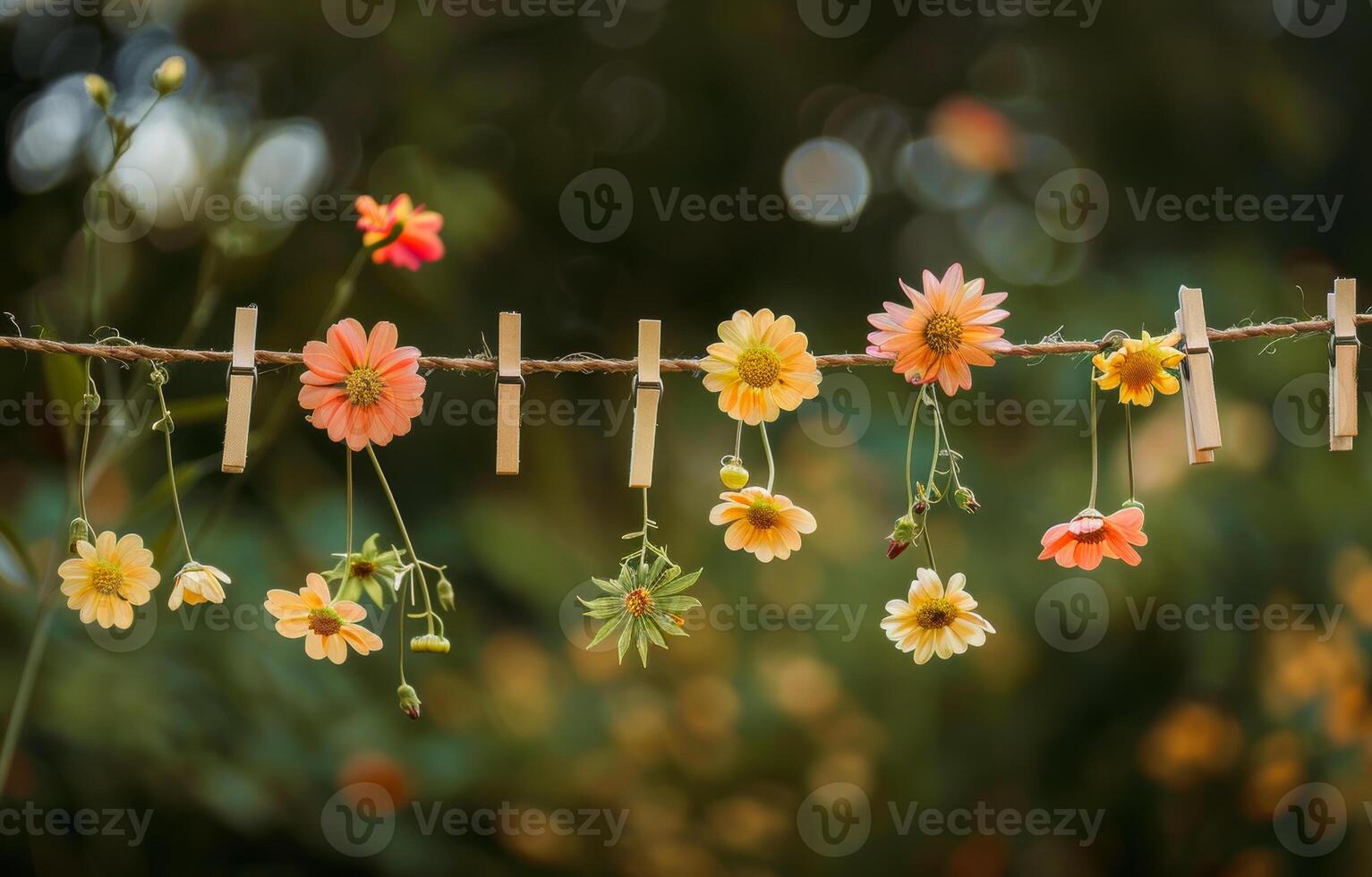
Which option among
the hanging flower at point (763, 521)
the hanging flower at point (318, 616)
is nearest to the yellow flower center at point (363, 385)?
the hanging flower at point (318, 616)

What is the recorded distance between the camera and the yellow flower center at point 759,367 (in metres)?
0.65

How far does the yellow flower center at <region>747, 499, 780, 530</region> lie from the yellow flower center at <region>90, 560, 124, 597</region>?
15.8 inches

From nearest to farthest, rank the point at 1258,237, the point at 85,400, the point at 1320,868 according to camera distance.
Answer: the point at 85,400 < the point at 1320,868 < the point at 1258,237

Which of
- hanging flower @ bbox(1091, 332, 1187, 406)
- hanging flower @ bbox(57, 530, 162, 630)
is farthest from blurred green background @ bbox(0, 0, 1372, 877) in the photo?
hanging flower @ bbox(1091, 332, 1187, 406)

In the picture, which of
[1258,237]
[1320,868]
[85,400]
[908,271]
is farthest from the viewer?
[908,271]

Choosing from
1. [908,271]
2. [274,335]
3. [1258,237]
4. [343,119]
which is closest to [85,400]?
[274,335]

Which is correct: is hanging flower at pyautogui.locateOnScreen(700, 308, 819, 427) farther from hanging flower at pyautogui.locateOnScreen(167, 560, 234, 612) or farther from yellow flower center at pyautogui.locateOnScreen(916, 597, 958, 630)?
hanging flower at pyautogui.locateOnScreen(167, 560, 234, 612)

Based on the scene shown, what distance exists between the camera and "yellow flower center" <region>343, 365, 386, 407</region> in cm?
64

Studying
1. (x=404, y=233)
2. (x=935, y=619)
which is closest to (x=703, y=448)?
(x=404, y=233)

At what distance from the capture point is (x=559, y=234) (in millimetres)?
1883

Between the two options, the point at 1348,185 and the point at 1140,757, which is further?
the point at 1348,185

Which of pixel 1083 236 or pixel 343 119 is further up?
pixel 343 119

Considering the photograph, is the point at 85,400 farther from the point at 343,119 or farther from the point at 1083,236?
the point at 1083,236

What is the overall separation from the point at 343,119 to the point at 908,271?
1.04 metres
